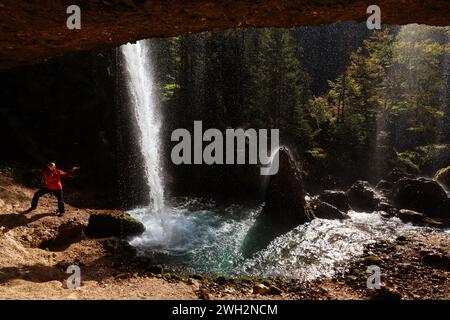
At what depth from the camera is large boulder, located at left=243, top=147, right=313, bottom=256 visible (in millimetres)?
16016

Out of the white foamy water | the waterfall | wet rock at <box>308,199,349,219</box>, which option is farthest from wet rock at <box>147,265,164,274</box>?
wet rock at <box>308,199,349,219</box>

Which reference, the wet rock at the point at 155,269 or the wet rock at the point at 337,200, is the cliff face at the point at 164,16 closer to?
the wet rock at the point at 155,269

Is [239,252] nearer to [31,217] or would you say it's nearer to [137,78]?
[31,217]

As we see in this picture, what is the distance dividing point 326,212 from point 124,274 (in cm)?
1203

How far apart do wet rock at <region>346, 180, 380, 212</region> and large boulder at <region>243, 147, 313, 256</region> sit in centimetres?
508

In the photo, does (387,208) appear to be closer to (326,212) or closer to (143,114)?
(326,212)

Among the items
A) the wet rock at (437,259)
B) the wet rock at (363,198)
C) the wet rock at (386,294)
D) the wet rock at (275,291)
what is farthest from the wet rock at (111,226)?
the wet rock at (363,198)

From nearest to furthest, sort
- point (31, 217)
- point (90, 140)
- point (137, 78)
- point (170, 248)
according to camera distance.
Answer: point (31, 217)
point (170, 248)
point (90, 140)
point (137, 78)

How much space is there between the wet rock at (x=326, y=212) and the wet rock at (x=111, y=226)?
990 centimetres

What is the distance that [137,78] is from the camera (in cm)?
2106

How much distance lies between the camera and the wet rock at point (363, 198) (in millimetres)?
19688

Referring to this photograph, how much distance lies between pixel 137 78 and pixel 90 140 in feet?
17.0

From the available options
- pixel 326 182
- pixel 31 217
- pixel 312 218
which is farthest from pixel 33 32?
pixel 326 182
